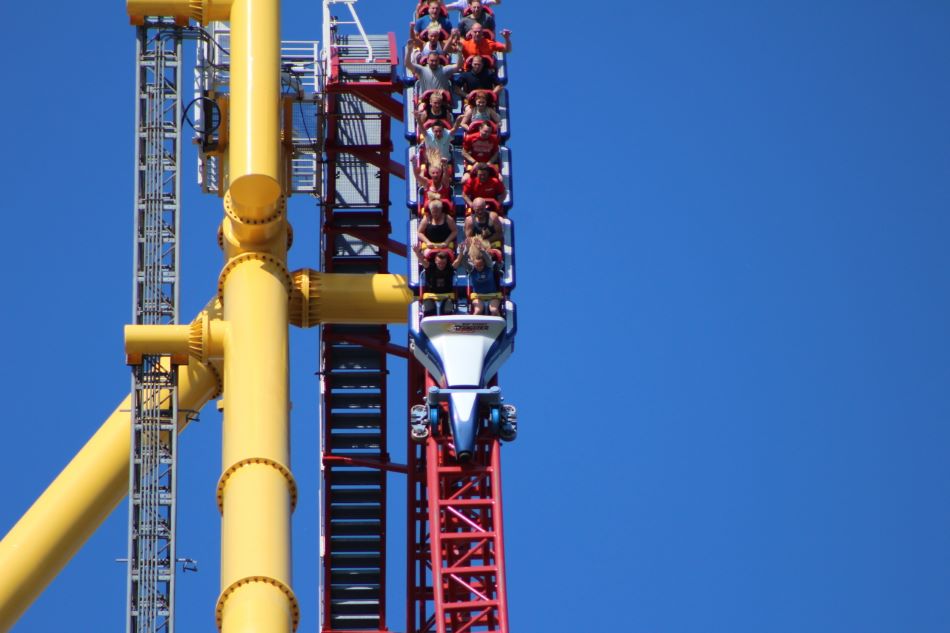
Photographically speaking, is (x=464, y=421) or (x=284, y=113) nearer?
(x=464, y=421)

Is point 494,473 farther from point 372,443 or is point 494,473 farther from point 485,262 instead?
point 372,443

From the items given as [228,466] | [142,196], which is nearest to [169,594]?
[228,466]

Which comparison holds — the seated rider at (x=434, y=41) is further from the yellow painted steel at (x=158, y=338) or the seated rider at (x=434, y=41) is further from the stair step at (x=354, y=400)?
the stair step at (x=354, y=400)

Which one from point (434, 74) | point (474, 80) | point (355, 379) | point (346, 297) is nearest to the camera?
point (346, 297)

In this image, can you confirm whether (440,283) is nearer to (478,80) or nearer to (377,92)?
(478,80)

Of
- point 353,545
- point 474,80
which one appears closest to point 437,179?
point 474,80

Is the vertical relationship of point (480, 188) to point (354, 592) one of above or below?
above

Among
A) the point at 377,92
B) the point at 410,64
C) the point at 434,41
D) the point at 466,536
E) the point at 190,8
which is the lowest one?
the point at 466,536

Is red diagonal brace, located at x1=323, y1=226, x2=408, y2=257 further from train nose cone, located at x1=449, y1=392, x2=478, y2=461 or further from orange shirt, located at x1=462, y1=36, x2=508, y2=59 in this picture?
train nose cone, located at x1=449, y1=392, x2=478, y2=461

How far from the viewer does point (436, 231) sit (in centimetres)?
4747

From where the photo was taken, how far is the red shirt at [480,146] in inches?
1913

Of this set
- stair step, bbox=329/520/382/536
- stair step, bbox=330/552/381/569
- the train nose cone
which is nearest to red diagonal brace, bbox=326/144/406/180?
stair step, bbox=329/520/382/536

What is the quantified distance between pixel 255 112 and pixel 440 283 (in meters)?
3.11

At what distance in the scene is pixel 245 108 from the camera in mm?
47875
